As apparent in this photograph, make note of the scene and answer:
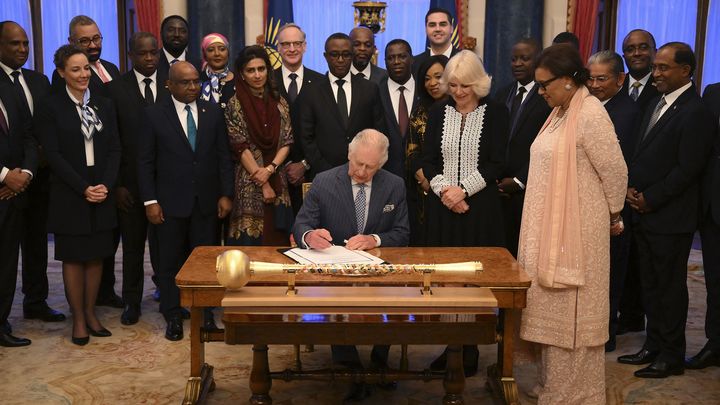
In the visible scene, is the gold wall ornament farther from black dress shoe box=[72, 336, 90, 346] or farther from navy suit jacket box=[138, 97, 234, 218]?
black dress shoe box=[72, 336, 90, 346]

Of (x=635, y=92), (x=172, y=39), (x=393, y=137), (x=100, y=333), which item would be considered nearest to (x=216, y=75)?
(x=172, y=39)

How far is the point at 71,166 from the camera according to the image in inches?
195

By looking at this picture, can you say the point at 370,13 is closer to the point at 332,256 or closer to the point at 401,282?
the point at 332,256

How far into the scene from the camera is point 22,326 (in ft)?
17.7

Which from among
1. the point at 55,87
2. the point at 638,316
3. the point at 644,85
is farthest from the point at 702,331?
the point at 55,87

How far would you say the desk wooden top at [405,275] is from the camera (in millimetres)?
3365

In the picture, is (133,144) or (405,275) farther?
(133,144)

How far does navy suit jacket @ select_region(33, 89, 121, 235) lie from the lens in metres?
4.91

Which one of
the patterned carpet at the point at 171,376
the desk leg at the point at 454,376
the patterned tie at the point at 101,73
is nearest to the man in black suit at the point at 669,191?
the patterned carpet at the point at 171,376

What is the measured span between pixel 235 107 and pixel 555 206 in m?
2.46

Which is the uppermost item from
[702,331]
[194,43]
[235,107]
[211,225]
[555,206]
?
[194,43]

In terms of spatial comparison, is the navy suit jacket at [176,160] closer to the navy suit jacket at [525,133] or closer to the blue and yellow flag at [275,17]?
the navy suit jacket at [525,133]

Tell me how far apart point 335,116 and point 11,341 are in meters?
2.60

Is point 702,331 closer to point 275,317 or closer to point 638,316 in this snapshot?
point 638,316
